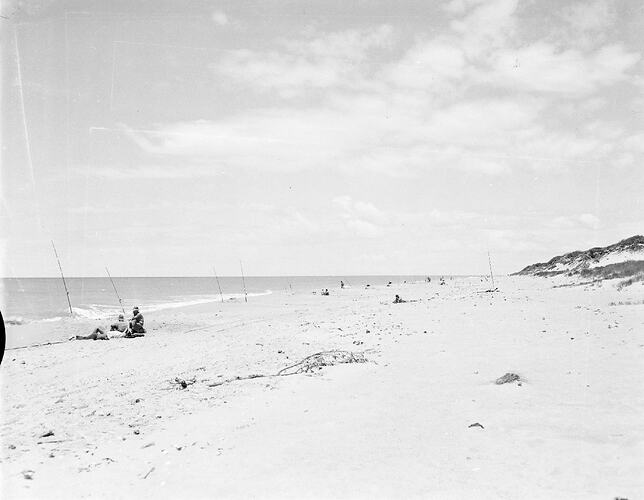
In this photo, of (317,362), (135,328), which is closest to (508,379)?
(317,362)

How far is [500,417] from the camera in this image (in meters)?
6.19

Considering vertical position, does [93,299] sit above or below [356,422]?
above

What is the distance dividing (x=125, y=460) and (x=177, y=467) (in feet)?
2.85

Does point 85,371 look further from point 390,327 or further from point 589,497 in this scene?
point 589,497

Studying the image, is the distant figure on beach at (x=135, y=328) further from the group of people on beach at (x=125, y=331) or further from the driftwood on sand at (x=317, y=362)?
the driftwood on sand at (x=317, y=362)

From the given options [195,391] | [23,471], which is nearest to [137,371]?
[195,391]

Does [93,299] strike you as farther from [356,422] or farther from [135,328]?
[356,422]

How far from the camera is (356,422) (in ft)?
21.1

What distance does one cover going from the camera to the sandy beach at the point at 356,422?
477 cm

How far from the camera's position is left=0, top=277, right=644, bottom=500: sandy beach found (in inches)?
188

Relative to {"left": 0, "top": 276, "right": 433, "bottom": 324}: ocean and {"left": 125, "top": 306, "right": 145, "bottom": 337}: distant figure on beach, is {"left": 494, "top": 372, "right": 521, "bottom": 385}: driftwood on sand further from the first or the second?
{"left": 0, "top": 276, "right": 433, "bottom": 324}: ocean

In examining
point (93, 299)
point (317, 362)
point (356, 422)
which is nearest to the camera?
point (356, 422)

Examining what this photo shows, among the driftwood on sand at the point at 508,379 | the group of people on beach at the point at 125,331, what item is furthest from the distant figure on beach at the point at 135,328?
the driftwood on sand at the point at 508,379

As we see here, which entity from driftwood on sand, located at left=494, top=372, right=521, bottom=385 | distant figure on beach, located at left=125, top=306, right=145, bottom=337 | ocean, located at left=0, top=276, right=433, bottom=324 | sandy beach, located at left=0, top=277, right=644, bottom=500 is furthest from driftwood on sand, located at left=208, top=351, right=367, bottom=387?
ocean, located at left=0, top=276, right=433, bottom=324
